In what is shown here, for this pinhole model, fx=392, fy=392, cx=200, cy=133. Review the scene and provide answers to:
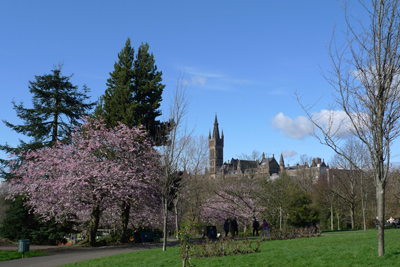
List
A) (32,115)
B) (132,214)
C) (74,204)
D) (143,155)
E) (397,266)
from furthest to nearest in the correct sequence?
(32,115), (132,214), (143,155), (74,204), (397,266)

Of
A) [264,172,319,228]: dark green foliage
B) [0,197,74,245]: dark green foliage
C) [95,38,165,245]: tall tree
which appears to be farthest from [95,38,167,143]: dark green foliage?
[264,172,319,228]: dark green foliage

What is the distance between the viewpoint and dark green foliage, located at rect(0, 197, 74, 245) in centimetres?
3369

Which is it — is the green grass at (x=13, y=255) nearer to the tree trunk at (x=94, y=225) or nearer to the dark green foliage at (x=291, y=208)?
the tree trunk at (x=94, y=225)

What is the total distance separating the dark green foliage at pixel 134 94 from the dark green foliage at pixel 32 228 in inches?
403

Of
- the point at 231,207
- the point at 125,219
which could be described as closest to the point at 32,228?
the point at 125,219

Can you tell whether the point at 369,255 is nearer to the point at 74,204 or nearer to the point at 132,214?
the point at 74,204

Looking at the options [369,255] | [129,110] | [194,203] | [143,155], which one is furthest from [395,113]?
[194,203]

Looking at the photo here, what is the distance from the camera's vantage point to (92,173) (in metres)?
26.2

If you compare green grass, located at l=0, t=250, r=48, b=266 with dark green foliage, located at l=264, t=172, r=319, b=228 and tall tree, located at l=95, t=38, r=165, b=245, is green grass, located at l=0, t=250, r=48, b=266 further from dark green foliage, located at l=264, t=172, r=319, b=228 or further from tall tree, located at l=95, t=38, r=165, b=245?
dark green foliage, located at l=264, t=172, r=319, b=228

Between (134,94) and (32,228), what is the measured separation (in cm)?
1488

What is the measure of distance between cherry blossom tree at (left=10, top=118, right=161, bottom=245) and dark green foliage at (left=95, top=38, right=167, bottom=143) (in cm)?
238

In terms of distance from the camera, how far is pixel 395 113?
38.7 ft

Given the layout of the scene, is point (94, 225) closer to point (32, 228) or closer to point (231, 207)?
point (32, 228)

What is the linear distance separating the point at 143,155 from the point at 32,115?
1353 cm
